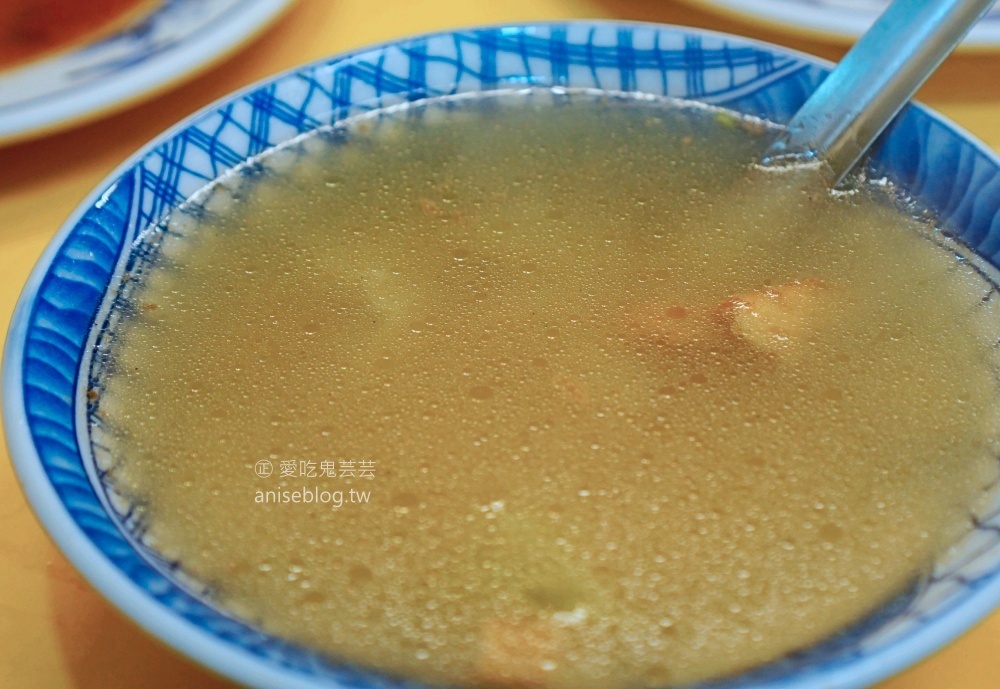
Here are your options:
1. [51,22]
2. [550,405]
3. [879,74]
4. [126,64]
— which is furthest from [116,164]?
[879,74]

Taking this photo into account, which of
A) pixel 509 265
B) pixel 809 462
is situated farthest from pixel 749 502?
pixel 509 265

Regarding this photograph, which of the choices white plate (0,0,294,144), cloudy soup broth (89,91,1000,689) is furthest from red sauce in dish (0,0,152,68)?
cloudy soup broth (89,91,1000,689)

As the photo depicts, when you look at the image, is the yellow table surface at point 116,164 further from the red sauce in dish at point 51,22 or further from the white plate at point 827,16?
the red sauce in dish at point 51,22

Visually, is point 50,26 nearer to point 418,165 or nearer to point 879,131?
point 418,165

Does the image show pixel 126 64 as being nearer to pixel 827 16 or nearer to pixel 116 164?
pixel 116 164

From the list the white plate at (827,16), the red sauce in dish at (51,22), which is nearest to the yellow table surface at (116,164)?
the white plate at (827,16)
